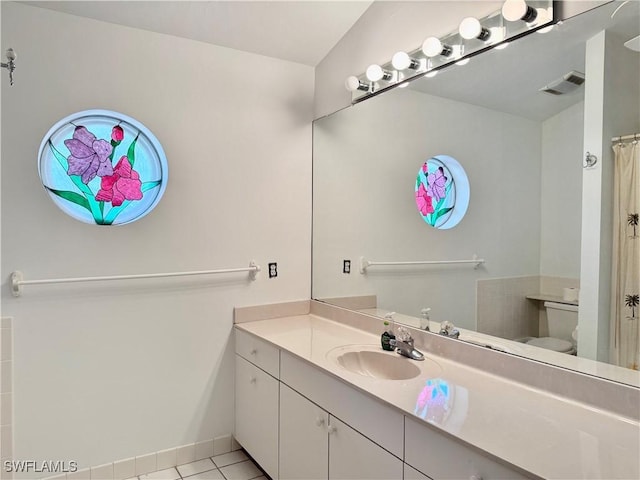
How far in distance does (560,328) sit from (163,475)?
6.92 ft

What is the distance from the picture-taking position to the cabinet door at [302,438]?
5.79 ft

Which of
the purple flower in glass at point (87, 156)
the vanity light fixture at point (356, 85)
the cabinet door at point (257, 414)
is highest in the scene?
the vanity light fixture at point (356, 85)

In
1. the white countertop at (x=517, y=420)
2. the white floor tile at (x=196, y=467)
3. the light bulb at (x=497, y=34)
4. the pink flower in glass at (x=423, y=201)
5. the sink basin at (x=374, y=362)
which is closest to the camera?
the white countertop at (x=517, y=420)

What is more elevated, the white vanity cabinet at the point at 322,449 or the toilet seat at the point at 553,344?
the toilet seat at the point at 553,344

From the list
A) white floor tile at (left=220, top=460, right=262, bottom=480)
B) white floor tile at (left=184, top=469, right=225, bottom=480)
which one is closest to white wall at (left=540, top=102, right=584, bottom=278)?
white floor tile at (left=220, top=460, right=262, bottom=480)

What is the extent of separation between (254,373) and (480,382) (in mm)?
1214

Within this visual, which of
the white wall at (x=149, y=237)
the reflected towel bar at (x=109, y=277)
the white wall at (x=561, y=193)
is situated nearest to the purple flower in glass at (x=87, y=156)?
the white wall at (x=149, y=237)

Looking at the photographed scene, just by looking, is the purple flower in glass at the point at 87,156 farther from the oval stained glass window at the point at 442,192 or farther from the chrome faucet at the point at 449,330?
the chrome faucet at the point at 449,330

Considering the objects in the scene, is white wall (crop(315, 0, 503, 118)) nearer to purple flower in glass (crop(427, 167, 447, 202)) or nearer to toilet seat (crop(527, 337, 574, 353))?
purple flower in glass (crop(427, 167, 447, 202))

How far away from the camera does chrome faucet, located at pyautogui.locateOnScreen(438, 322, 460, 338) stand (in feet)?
6.28

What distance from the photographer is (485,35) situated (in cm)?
174

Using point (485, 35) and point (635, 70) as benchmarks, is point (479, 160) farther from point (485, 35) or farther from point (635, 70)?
point (635, 70)

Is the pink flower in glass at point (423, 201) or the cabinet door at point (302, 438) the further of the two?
the pink flower in glass at point (423, 201)

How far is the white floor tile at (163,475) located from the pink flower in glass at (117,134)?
1.82m
